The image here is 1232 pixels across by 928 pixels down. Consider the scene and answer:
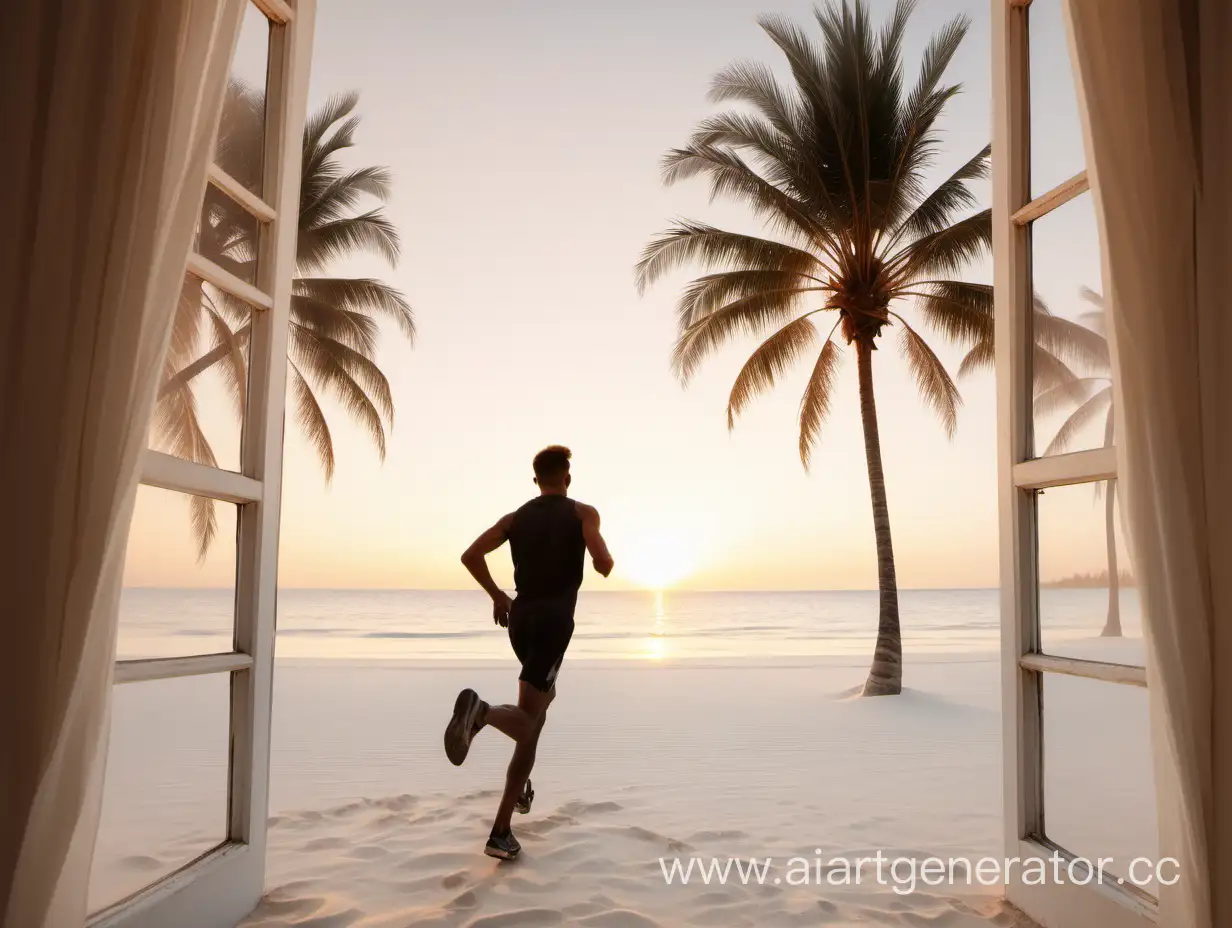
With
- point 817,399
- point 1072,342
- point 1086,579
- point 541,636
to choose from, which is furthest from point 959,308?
point 1086,579

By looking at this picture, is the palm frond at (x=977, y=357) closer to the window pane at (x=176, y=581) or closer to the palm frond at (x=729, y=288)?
the palm frond at (x=729, y=288)

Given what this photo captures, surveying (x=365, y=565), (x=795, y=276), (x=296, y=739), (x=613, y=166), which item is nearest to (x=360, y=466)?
(x=365, y=565)

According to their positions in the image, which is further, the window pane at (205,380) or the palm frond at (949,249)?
the palm frond at (949,249)

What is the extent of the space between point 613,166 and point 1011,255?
2096 cm

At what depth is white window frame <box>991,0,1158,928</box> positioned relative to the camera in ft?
9.21

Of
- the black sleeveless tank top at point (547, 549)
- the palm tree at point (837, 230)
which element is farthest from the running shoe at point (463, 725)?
the palm tree at point (837, 230)

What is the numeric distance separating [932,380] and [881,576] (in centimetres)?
250

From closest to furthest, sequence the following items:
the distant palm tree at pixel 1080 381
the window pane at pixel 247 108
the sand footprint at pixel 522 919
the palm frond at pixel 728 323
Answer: the distant palm tree at pixel 1080 381 < the window pane at pixel 247 108 < the sand footprint at pixel 522 919 < the palm frond at pixel 728 323

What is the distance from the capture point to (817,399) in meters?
11.6

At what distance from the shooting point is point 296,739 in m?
7.21

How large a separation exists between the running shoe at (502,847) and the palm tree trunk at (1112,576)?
224cm

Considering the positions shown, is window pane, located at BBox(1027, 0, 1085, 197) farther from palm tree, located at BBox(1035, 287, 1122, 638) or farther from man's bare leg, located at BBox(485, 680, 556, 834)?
man's bare leg, located at BBox(485, 680, 556, 834)

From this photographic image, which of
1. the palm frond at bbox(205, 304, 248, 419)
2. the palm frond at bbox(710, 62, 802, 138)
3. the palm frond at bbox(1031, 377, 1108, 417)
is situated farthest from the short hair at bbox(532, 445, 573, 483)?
the palm frond at bbox(710, 62, 802, 138)

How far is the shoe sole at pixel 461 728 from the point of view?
3408mm
